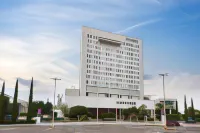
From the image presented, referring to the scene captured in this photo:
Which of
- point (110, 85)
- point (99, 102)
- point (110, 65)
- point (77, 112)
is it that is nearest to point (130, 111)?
point (99, 102)

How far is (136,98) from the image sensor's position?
139750 mm

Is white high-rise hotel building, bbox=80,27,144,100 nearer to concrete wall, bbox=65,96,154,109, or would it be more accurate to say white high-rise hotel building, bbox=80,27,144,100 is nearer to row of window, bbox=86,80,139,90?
row of window, bbox=86,80,139,90

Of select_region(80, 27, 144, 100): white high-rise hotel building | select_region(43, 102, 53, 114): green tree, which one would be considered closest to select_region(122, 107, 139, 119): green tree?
select_region(80, 27, 144, 100): white high-rise hotel building

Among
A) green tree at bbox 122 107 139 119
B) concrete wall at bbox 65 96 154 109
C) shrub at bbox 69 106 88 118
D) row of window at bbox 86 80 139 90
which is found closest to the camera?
shrub at bbox 69 106 88 118

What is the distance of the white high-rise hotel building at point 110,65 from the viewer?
124938mm

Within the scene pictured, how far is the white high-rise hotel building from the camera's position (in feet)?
410

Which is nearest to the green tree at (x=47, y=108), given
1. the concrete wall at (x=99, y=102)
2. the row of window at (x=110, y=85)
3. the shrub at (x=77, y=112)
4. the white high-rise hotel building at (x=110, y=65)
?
the concrete wall at (x=99, y=102)

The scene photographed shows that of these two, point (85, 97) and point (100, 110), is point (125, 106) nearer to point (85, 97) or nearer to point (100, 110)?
point (100, 110)

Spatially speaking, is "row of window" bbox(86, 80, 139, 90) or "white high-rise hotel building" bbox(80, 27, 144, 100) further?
"white high-rise hotel building" bbox(80, 27, 144, 100)

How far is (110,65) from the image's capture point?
134375 millimetres

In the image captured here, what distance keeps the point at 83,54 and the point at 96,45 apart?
1108cm

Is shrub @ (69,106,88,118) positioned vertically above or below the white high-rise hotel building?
below

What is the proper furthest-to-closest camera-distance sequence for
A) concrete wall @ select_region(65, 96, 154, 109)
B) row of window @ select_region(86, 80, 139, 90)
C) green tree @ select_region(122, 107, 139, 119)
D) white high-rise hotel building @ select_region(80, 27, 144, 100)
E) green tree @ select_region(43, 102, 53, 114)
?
green tree @ select_region(43, 102, 53, 114) < white high-rise hotel building @ select_region(80, 27, 144, 100) < row of window @ select_region(86, 80, 139, 90) < concrete wall @ select_region(65, 96, 154, 109) < green tree @ select_region(122, 107, 139, 119)

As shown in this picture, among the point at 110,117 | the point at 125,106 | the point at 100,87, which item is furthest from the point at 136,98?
the point at 110,117
